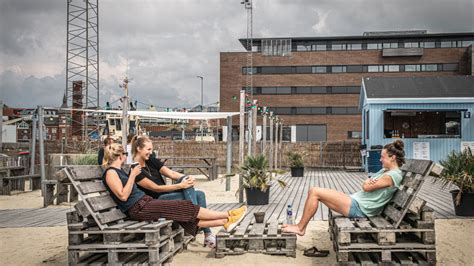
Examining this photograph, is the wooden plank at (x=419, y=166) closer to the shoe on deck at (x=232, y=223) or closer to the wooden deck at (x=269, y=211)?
the shoe on deck at (x=232, y=223)

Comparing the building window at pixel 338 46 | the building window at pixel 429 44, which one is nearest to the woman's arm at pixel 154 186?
the building window at pixel 338 46

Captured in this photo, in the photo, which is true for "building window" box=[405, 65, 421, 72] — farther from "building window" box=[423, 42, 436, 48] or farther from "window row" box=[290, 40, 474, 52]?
"building window" box=[423, 42, 436, 48]

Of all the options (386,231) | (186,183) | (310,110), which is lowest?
(386,231)

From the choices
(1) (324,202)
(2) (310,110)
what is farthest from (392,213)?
(2) (310,110)

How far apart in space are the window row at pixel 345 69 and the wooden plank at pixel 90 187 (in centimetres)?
4858

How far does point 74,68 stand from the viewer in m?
53.1

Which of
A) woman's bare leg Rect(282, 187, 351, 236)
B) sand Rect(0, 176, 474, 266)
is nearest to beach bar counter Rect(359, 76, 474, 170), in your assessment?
sand Rect(0, 176, 474, 266)

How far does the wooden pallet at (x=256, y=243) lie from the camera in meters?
5.73

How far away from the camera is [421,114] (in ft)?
78.0

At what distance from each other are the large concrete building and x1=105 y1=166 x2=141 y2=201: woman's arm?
47785mm

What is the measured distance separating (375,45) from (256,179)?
4689 centimetres

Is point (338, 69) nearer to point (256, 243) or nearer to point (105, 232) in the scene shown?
point (256, 243)

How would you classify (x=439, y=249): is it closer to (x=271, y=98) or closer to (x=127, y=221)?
(x=127, y=221)

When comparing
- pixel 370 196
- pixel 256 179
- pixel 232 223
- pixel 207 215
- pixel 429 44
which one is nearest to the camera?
pixel 370 196
